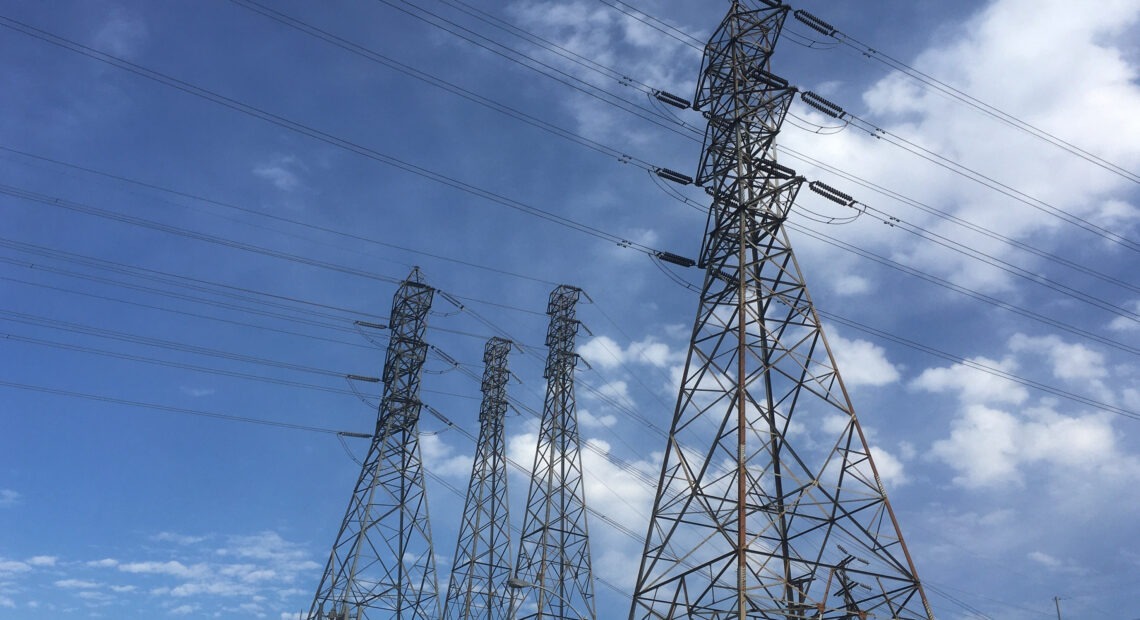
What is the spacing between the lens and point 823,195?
28859mm

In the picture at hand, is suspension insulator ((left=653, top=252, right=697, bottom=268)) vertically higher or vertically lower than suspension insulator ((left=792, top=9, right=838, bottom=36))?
lower

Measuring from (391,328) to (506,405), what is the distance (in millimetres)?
8831

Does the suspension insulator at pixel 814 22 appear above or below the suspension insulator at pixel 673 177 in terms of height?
above

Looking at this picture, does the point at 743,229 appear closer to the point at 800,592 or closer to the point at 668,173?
the point at 668,173

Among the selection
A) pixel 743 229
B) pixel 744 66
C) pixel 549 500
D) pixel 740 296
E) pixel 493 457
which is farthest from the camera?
pixel 493 457

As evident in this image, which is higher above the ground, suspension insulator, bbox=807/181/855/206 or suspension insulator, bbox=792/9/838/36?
suspension insulator, bbox=792/9/838/36

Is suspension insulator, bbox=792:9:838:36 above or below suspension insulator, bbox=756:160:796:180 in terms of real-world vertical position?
above

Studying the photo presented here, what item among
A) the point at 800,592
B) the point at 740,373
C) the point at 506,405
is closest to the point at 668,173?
the point at 740,373

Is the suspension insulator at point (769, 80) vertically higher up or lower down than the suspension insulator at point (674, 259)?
higher up

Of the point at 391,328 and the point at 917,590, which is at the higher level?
the point at 391,328

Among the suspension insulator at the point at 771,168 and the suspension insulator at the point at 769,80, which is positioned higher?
the suspension insulator at the point at 769,80

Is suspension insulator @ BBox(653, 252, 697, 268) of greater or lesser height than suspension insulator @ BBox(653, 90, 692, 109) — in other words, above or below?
below

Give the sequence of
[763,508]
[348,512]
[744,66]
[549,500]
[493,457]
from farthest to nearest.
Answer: [493,457] < [549,500] < [348,512] < [744,66] < [763,508]

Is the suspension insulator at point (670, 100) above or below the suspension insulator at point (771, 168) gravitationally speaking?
above
